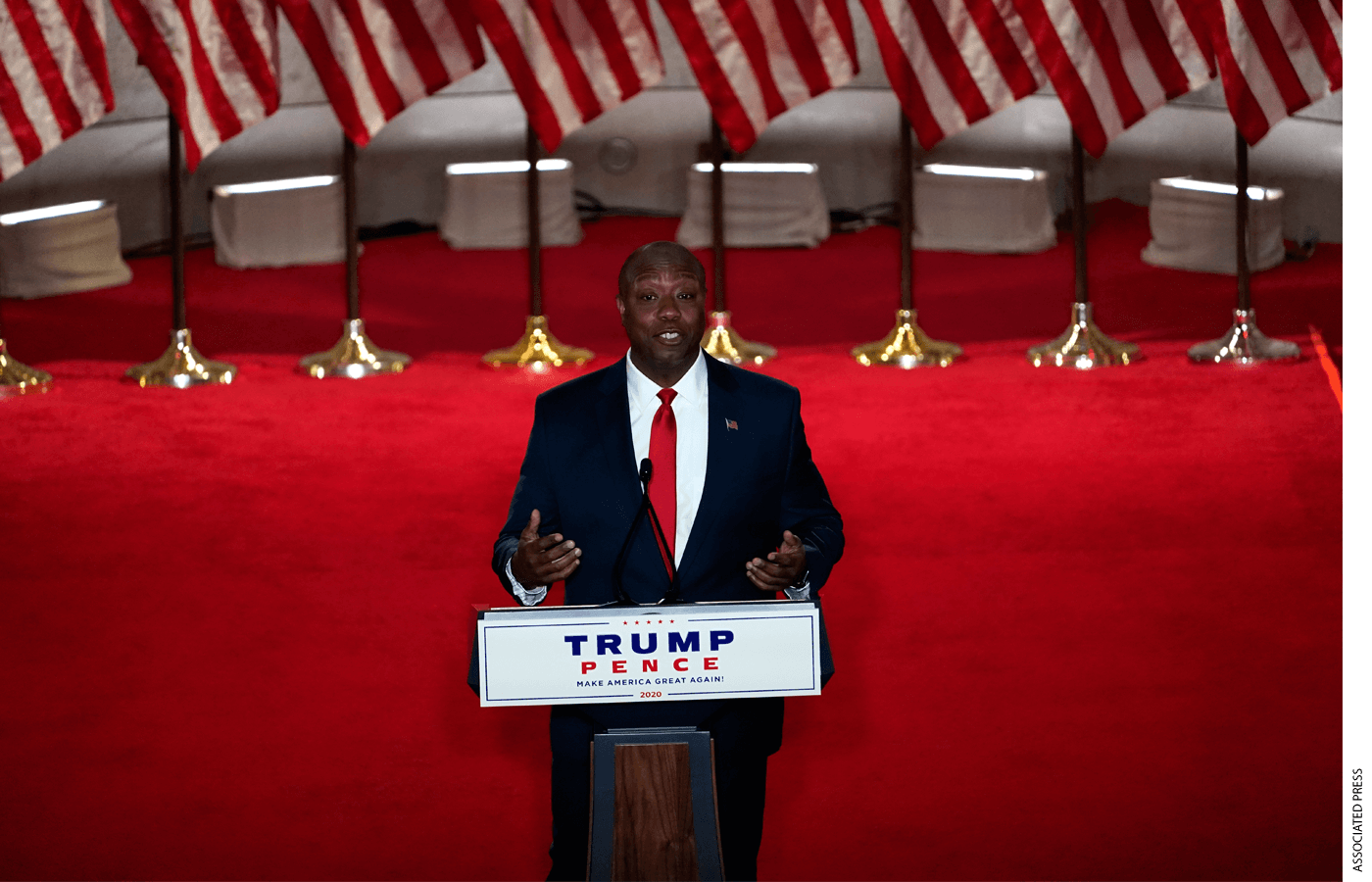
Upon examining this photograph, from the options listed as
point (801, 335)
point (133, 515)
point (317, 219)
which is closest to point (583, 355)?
point (801, 335)

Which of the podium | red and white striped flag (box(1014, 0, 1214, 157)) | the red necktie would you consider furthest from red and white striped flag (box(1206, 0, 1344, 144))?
the podium

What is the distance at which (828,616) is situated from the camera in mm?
→ 5582

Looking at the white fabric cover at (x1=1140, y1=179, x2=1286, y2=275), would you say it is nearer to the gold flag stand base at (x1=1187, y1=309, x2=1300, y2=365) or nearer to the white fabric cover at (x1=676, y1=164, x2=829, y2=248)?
the gold flag stand base at (x1=1187, y1=309, x2=1300, y2=365)

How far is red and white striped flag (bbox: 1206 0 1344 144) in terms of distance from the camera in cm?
882

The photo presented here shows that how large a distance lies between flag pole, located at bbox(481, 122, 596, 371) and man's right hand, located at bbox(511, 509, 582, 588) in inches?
268

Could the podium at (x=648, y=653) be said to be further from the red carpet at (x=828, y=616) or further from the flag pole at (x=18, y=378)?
the flag pole at (x=18, y=378)

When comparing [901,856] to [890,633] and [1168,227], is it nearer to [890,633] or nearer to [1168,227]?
[890,633]

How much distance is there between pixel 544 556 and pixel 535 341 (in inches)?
280

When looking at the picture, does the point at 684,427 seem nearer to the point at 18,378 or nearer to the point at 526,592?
the point at 526,592

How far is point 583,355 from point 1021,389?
2.43m

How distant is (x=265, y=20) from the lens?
9.04 meters

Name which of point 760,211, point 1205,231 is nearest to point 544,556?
point 1205,231

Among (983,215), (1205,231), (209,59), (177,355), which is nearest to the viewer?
(209,59)

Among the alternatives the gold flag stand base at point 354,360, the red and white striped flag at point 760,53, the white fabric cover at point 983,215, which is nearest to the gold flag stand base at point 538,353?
the gold flag stand base at point 354,360
